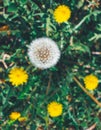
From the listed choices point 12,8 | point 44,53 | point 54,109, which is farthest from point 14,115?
point 12,8

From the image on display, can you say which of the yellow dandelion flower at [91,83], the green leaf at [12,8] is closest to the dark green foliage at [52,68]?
the green leaf at [12,8]

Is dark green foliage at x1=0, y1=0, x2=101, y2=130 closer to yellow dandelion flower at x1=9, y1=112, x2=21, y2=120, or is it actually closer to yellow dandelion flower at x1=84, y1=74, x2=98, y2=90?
yellow dandelion flower at x1=9, y1=112, x2=21, y2=120

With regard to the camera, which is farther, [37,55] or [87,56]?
[87,56]

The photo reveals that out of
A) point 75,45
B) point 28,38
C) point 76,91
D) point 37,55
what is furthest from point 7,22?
point 76,91

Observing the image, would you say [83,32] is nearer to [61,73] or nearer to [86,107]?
[61,73]

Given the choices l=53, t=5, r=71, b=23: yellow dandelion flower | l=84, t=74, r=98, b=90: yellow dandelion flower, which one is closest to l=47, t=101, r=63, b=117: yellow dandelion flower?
l=84, t=74, r=98, b=90: yellow dandelion flower

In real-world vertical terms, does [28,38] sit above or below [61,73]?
above

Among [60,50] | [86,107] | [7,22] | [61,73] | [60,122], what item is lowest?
[60,122]
